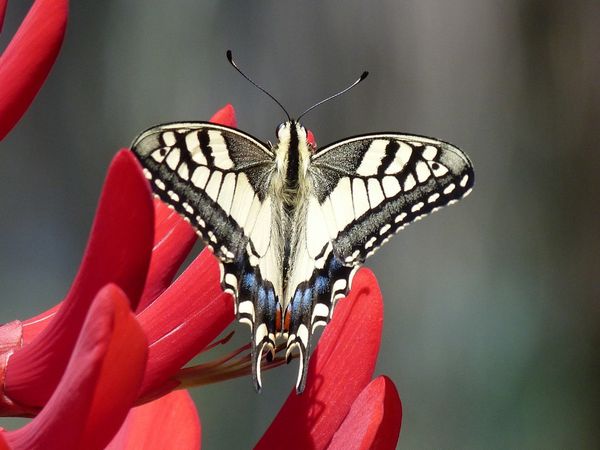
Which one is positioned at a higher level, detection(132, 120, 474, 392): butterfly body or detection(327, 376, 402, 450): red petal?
detection(132, 120, 474, 392): butterfly body

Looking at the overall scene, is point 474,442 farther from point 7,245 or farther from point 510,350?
point 7,245

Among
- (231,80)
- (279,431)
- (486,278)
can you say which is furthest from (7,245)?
(279,431)

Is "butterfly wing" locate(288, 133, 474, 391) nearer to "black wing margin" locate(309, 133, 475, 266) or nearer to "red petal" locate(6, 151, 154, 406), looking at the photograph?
"black wing margin" locate(309, 133, 475, 266)

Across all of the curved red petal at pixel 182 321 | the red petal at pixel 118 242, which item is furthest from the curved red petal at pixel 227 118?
the red petal at pixel 118 242

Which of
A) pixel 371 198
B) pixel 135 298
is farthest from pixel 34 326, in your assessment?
pixel 371 198

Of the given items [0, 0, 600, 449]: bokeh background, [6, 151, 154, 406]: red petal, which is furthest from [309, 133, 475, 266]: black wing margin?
[0, 0, 600, 449]: bokeh background

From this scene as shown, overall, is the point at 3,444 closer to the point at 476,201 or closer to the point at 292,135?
the point at 292,135
